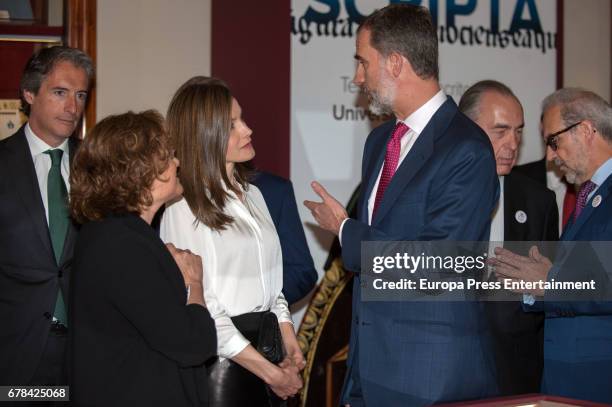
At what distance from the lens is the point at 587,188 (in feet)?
9.57

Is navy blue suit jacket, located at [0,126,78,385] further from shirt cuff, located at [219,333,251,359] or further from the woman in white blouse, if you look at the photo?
shirt cuff, located at [219,333,251,359]

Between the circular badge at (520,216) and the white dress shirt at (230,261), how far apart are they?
43.7 inches

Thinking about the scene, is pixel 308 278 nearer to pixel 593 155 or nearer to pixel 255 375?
pixel 255 375

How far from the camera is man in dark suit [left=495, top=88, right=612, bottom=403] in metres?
2.67

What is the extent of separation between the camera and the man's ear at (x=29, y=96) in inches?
123

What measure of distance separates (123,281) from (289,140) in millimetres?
2307

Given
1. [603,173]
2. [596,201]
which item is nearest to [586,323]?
[596,201]

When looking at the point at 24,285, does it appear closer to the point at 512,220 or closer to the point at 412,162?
the point at 412,162

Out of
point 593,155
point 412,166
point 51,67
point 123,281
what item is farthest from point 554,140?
point 51,67

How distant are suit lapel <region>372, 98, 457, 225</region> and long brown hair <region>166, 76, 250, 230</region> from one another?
21.0 inches

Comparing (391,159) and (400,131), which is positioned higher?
(400,131)

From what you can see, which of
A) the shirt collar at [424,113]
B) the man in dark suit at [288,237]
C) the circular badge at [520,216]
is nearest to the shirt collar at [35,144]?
the man in dark suit at [288,237]

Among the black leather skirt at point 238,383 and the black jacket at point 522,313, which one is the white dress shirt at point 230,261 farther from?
the black jacket at point 522,313

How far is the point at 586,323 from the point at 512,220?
0.57m
